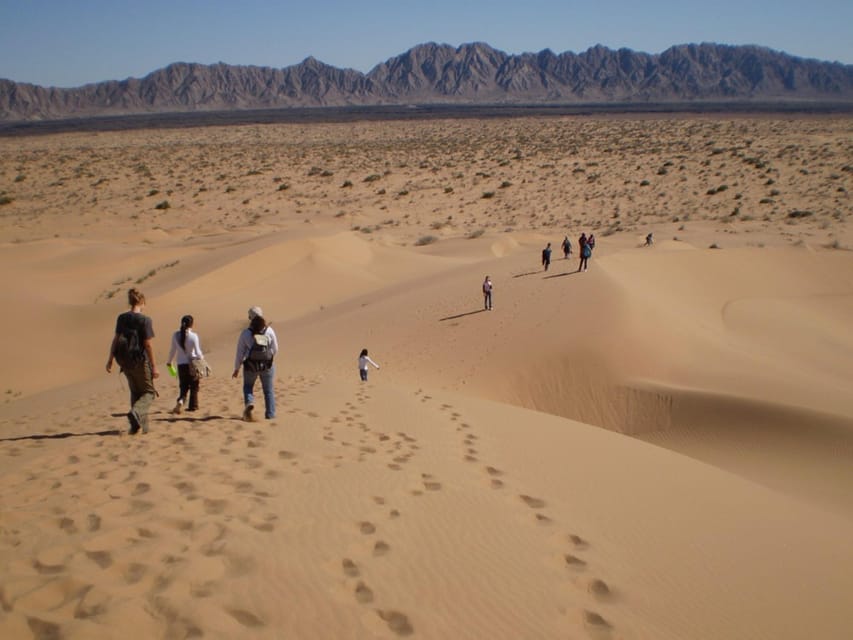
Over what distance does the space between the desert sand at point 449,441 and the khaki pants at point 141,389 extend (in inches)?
10.7

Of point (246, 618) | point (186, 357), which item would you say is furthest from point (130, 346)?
point (246, 618)

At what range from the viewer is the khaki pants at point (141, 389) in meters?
6.50

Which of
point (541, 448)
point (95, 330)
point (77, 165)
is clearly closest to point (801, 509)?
point (541, 448)

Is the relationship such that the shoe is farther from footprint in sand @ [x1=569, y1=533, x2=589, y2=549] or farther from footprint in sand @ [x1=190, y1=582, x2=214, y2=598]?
footprint in sand @ [x1=569, y1=533, x2=589, y2=549]

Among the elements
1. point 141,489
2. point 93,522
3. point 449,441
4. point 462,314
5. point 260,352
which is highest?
point 260,352

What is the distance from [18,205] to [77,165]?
15.5m

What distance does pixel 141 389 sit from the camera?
6582 mm

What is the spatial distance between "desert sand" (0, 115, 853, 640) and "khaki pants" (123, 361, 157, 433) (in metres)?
0.27

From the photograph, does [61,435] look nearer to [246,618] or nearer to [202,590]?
[202,590]

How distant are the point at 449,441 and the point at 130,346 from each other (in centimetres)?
344

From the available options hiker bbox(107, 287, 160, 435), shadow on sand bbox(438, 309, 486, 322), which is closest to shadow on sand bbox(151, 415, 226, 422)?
hiker bbox(107, 287, 160, 435)

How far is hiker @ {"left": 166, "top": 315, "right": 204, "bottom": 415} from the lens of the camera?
24.5ft

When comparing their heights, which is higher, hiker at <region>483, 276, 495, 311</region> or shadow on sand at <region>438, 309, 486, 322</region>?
hiker at <region>483, 276, 495, 311</region>

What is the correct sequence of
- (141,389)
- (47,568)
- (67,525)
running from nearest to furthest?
1. (47,568)
2. (67,525)
3. (141,389)
